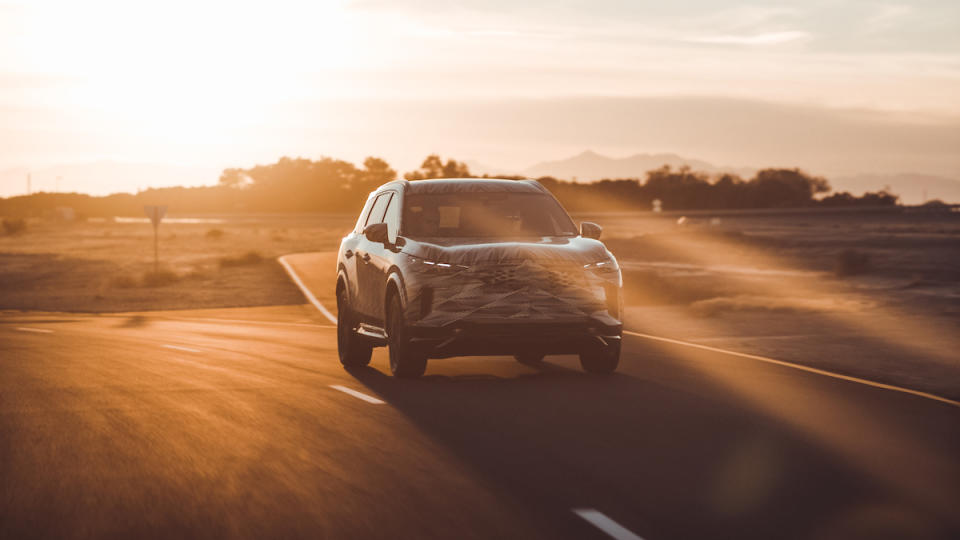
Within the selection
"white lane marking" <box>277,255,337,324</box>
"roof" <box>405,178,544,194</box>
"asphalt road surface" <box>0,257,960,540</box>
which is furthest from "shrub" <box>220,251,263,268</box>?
"roof" <box>405,178,544,194</box>

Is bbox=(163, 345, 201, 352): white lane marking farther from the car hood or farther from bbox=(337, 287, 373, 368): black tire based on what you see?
the car hood

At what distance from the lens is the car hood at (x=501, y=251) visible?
11703 millimetres

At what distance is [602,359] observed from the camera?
42.5 ft

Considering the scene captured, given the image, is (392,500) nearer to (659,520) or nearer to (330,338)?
(659,520)

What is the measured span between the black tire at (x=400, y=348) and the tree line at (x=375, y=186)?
358ft

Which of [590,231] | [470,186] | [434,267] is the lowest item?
[434,267]

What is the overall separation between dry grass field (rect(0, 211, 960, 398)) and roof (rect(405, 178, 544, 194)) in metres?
4.04

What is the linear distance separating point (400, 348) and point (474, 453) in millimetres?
3937

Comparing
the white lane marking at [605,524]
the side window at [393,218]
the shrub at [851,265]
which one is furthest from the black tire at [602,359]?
the shrub at [851,265]

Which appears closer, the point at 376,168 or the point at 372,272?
the point at 372,272

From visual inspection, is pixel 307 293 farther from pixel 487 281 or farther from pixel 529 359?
pixel 487 281

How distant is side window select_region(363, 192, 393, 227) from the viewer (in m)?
14.1

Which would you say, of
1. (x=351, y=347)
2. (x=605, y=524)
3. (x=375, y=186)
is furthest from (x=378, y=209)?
(x=375, y=186)

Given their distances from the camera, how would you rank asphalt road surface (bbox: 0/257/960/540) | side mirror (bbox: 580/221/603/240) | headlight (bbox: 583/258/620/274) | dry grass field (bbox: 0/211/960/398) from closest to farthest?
1. asphalt road surface (bbox: 0/257/960/540)
2. headlight (bbox: 583/258/620/274)
3. side mirror (bbox: 580/221/603/240)
4. dry grass field (bbox: 0/211/960/398)
